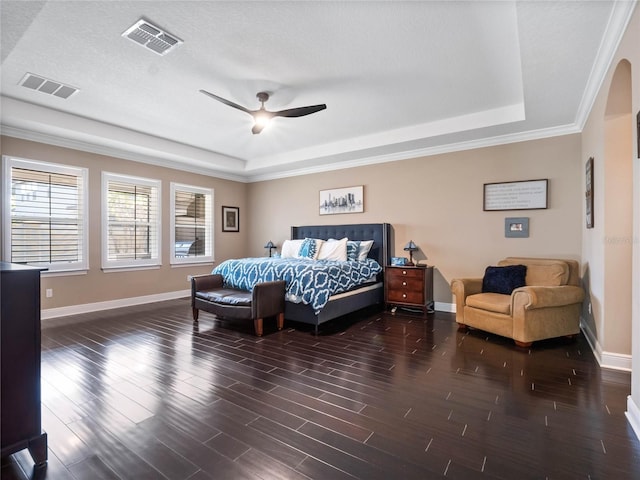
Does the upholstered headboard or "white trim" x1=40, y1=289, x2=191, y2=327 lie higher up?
the upholstered headboard

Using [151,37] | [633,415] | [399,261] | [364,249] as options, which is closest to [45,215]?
[151,37]

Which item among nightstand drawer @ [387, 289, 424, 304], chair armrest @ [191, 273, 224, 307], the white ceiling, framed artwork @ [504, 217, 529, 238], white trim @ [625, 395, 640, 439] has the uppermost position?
the white ceiling

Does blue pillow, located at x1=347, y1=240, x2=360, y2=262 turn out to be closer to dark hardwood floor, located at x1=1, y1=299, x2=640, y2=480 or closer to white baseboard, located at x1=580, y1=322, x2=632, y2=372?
dark hardwood floor, located at x1=1, y1=299, x2=640, y2=480

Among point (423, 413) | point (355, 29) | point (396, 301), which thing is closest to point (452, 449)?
point (423, 413)

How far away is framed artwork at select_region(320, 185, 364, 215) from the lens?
5.92 m

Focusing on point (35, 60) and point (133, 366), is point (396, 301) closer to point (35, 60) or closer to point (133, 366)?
point (133, 366)

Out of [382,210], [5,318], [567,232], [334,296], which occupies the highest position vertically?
[382,210]

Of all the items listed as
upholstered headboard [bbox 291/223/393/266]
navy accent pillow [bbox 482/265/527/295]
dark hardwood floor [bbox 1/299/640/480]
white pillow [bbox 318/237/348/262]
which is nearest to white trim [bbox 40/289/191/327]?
dark hardwood floor [bbox 1/299/640/480]

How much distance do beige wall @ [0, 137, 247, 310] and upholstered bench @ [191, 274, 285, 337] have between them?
5.99 feet

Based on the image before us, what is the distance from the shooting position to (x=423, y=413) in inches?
83.7

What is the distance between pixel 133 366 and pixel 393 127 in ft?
14.5

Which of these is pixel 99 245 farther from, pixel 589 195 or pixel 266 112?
pixel 589 195

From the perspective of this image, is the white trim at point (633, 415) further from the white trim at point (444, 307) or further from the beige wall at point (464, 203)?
the white trim at point (444, 307)

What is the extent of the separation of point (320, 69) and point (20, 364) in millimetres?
3146
